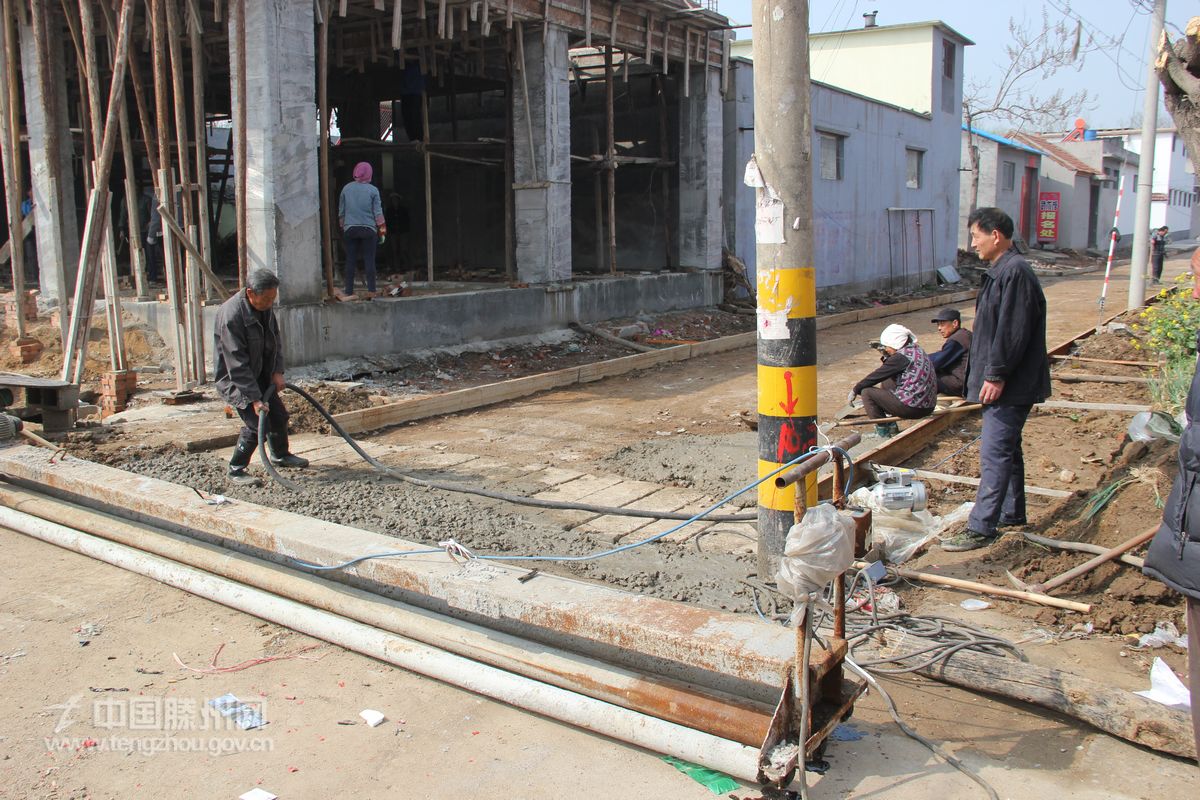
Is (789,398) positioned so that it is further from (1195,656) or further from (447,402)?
(447,402)

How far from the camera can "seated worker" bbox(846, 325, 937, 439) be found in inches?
316

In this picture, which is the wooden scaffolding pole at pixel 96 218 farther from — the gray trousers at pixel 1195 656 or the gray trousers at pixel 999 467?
the gray trousers at pixel 1195 656

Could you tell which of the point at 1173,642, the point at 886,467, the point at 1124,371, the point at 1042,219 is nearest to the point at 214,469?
the point at 886,467

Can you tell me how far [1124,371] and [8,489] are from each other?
1121 centimetres

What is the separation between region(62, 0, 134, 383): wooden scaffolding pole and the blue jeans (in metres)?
3.31

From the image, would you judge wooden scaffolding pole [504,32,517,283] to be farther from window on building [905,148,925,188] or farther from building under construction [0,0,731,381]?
window on building [905,148,925,188]

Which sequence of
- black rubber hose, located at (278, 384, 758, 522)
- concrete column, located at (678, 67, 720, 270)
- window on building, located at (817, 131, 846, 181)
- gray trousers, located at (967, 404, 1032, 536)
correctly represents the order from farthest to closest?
window on building, located at (817, 131, 846, 181) → concrete column, located at (678, 67, 720, 270) → black rubber hose, located at (278, 384, 758, 522) → gray trousers, located at (967, 404, 1032, 536)

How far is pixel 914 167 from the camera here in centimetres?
2586

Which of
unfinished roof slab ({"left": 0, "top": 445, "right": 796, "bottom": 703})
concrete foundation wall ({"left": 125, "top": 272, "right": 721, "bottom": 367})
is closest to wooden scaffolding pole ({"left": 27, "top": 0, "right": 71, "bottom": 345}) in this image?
concrete foundation wall ({"left": 125, "top": 272, "right": 721, "bottom": 367})

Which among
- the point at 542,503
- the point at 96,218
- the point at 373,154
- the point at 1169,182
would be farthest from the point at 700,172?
the point at 1169,182

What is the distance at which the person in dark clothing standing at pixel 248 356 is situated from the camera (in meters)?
6.76

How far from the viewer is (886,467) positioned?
22.1 feet

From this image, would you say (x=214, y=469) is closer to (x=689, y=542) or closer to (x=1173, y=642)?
(x=689, y=542)

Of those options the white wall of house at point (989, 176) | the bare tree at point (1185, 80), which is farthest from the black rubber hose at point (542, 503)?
the white wall of house at point (989, 176)
